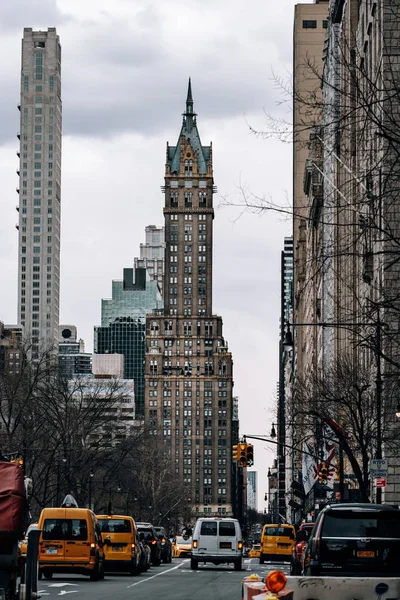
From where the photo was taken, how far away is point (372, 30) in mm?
63719

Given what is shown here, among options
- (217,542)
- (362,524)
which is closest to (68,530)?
(362,524)

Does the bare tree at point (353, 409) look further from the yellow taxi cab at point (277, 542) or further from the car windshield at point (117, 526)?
the car windshield at point (117, 526)

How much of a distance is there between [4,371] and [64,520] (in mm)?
52045

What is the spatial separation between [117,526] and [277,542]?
23081 mm

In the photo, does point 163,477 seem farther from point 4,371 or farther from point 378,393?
point 378,393

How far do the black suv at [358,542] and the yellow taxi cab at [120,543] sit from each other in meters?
21.0

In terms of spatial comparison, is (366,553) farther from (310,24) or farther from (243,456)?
(310,24)

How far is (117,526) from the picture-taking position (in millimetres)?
44625

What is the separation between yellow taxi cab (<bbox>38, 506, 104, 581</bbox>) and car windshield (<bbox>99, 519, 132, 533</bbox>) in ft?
15.5

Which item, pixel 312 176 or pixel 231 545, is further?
pixel 312 176

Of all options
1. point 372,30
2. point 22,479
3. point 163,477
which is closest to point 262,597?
point 22,479

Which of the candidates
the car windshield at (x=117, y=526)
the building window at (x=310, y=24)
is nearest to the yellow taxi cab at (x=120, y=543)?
the car windshield at (x=117, y=526)

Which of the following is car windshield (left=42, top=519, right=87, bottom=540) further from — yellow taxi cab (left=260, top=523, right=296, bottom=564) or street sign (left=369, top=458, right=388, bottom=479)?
yellow taxi cab (left=260, top=523, right=296, bottom=564)

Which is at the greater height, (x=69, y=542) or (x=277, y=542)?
(x=69, y=542)
